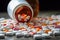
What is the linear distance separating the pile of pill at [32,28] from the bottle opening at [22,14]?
0.08 ft

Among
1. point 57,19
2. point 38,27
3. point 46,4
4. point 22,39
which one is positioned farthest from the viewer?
point 46,4

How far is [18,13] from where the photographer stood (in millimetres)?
1170

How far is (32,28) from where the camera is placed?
1070 millimetres

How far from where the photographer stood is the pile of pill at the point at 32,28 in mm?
993

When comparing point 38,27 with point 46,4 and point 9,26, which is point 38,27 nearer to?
point 9,26

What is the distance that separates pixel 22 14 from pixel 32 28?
13cm

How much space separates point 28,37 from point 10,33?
0.09 metres

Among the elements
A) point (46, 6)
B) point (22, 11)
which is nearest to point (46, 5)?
point (46, 6)

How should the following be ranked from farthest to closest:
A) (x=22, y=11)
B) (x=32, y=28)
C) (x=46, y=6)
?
(x=46, y=6), (x=22, y=11), (x=32, y=28)

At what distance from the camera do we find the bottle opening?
1165mm

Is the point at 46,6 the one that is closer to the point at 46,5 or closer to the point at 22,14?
the point at 46,5

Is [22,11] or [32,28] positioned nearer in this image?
[32,28]

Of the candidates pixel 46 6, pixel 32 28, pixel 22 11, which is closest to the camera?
pixel 32 28

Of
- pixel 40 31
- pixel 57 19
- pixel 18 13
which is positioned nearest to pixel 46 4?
pixel 57 19
